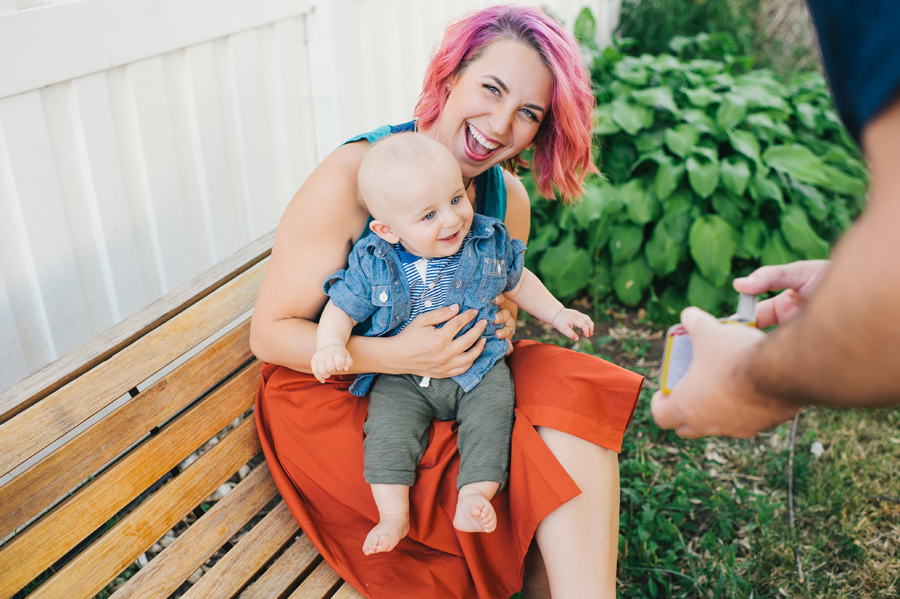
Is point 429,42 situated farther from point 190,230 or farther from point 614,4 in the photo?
point 614,4

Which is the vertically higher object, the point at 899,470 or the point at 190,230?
the point at 190,230

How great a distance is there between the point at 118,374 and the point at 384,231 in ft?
2.20

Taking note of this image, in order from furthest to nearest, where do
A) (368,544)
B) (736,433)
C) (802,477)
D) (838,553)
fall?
(802,477) < (838,553) < (368,544) < (736,433)

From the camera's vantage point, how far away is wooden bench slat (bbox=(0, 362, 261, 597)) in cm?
135

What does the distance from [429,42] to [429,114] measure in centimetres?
213

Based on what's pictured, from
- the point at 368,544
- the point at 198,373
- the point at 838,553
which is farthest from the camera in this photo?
the point at 838,553

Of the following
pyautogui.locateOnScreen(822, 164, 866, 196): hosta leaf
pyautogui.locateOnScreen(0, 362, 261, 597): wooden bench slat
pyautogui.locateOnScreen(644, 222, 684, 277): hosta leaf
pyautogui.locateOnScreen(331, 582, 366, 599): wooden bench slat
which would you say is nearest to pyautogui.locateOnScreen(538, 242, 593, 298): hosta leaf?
pyautogui.locateOnScreen(644, 222, 684, 277): hosta leaf

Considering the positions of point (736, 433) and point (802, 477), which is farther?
point (802, 477)

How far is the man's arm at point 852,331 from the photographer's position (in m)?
0.82

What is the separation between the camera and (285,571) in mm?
1708

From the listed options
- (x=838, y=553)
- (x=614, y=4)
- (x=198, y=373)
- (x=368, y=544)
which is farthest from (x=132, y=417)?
(x=614, y=4)

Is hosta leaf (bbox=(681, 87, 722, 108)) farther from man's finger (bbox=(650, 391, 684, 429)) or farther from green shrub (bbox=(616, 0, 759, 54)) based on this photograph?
man's finger (bbox=(650, 391, 684, 429))

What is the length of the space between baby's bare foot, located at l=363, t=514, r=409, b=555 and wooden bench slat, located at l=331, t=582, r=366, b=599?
0.65 feet

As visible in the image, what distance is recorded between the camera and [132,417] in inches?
62.4
